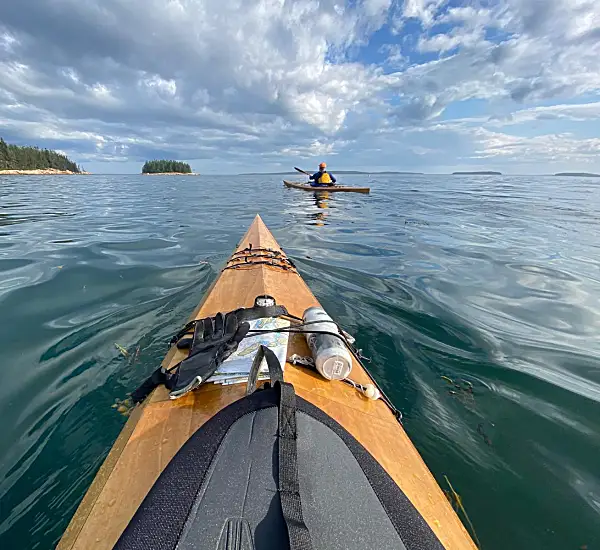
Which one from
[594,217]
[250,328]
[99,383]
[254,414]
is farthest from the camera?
[594,217]

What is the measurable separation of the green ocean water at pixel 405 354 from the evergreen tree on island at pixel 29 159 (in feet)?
274

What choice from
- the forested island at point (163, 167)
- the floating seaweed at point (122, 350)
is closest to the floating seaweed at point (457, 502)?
the floating seaweed at point (122, 350)

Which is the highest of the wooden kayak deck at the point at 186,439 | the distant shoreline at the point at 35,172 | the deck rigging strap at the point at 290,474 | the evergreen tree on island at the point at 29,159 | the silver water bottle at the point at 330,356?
the deck rigging strap at the point at 290,474

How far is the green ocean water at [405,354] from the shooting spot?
6.96 feet

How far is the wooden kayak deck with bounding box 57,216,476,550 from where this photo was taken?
122 centimetres

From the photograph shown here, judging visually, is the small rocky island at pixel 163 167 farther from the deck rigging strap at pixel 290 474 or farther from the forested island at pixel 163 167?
the deck rigging strap at pixel 290 474

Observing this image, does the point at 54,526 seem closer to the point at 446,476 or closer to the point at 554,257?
the point at 446,476

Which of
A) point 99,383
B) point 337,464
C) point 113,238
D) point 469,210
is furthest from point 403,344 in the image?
point 469,210

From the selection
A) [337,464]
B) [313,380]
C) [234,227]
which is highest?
[337,464]

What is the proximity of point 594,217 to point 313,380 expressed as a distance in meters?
17.6

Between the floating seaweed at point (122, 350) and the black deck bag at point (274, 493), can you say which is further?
the floating seaweed at point (122, 350)

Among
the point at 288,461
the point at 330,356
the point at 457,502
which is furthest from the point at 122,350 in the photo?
the point at 457,502

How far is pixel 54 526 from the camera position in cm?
189

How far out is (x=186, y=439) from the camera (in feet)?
4.97
